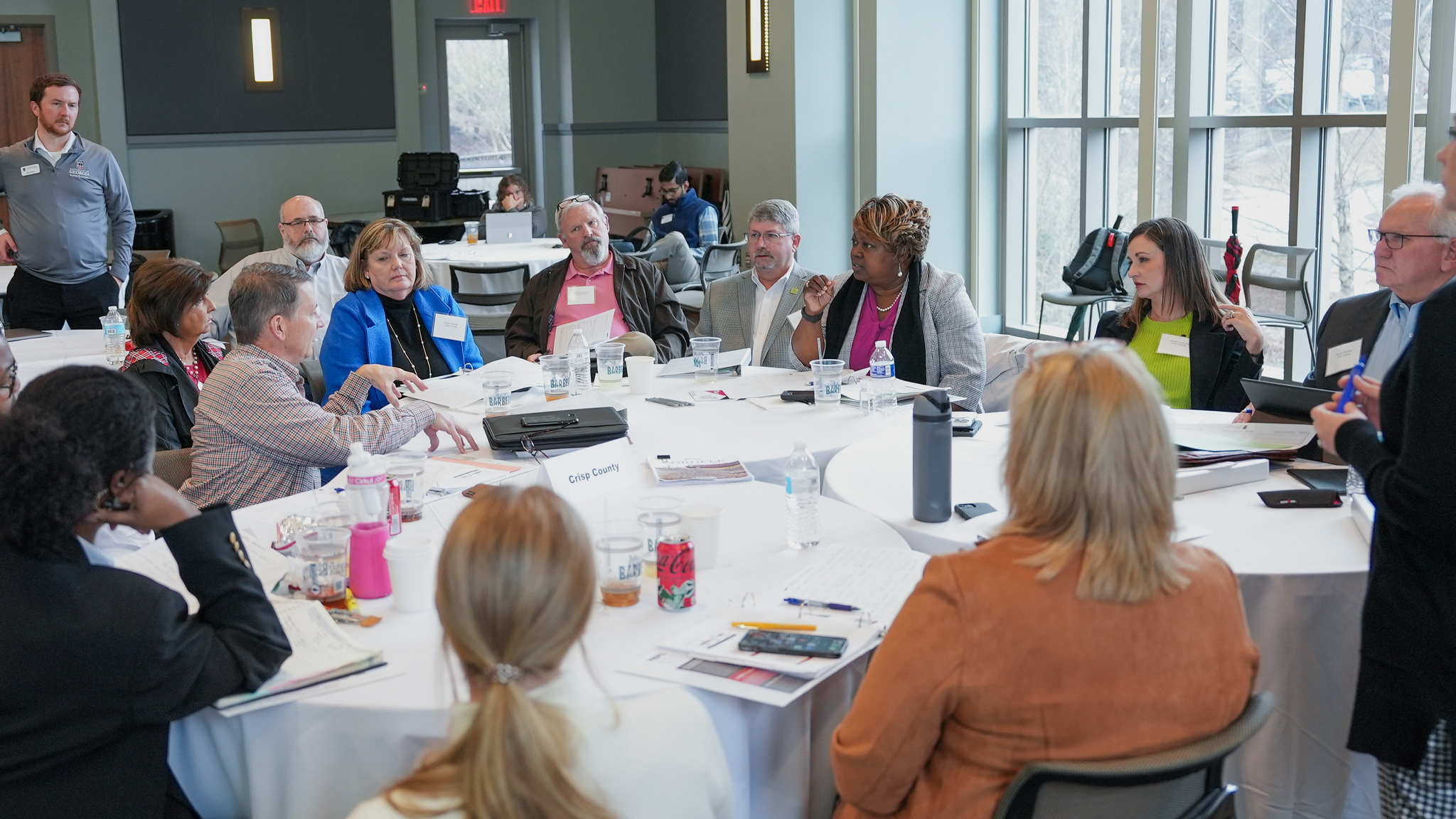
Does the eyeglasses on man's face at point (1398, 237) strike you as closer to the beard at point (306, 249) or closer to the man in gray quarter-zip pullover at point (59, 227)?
the beard at point (306, 249)

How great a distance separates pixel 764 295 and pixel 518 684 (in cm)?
384

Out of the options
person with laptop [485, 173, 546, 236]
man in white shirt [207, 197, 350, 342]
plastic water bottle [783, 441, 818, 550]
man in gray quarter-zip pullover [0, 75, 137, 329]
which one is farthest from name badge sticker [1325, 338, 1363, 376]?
person with laptop [485, 173, 546, 236]

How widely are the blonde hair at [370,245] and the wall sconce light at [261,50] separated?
8641 millimetres

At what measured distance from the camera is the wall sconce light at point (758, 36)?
7.79 m

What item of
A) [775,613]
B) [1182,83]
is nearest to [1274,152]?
[1182,83]

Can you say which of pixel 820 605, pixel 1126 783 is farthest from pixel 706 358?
pixel 1126 783

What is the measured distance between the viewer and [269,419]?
288 cm

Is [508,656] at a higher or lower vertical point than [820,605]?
higher

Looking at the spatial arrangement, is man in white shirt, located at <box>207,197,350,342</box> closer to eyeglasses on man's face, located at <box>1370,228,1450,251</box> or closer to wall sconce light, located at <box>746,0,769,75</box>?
wall sconce light, located at <box>746,0,769,75</box>

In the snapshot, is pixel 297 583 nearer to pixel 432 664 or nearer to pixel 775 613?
pixel 432 664

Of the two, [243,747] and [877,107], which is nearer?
[243,747]

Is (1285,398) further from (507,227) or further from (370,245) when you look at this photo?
(507,227)

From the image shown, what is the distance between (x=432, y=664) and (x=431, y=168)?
9.07 metres

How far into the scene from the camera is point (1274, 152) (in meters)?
5.95
